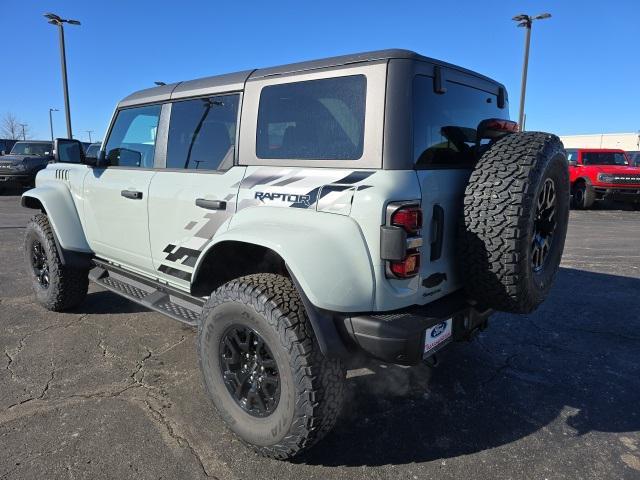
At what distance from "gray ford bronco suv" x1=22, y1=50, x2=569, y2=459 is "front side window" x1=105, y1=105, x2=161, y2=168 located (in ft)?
1.65

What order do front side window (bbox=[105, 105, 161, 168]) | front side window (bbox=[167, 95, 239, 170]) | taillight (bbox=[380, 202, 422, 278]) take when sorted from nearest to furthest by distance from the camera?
taillight (bbox=[380, 202, 422, 278]) → front side window (bbox=[167, 95, 239, 170]) → front side window (bbox=[105, 105, 161, 168])

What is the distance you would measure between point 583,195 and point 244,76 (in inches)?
544

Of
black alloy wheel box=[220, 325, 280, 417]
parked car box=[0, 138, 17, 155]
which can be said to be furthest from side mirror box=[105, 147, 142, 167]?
parked car box=[0, 138, 17, 155]

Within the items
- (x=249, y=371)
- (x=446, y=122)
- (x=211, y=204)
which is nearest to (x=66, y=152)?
(x=211, y=204)

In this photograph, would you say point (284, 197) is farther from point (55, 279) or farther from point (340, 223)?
point (55, 279)

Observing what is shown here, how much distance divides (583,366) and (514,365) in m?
0.50

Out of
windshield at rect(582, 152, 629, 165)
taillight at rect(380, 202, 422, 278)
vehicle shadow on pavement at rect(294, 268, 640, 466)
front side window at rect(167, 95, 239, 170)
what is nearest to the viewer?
taillight at rect(380, 202, 422, 278)

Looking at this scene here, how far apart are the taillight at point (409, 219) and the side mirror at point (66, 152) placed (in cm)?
301

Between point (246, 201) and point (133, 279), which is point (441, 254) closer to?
point (246, 201)

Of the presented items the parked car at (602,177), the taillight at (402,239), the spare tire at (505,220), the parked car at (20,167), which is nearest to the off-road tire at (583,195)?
Result: the parked car at (602,177)

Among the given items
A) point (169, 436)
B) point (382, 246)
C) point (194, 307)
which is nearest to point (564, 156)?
point (382, 246)

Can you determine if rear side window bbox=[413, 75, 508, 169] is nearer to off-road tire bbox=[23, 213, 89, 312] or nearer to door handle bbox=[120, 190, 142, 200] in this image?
door handle bbox=[120, 190, 142, 200]

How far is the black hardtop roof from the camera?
2211 mm

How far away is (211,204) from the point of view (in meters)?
2.71
